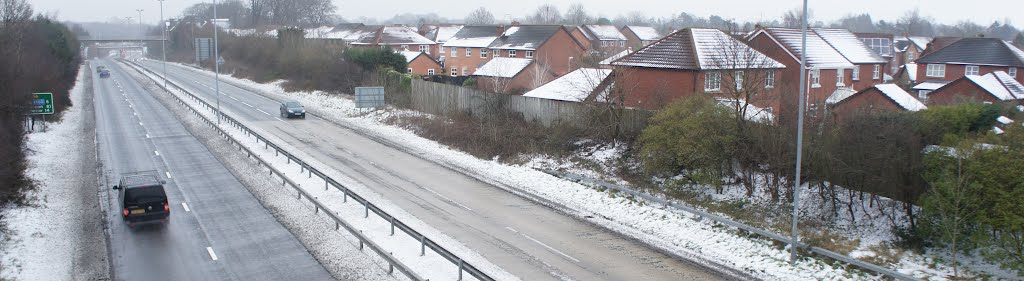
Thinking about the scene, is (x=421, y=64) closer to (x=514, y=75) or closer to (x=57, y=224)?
(x=514, y=75)

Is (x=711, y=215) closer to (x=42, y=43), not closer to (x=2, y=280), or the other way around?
(x=2, y=280)

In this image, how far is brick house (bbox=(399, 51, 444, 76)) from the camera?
2832 inches

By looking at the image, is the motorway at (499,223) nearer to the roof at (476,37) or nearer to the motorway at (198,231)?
the motorway at (198,231)

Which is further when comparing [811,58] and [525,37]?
[525,37]

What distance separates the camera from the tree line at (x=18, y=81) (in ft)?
87.7

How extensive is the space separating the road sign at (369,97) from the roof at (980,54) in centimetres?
4093

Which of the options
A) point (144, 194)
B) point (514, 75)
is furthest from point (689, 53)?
point (144, 194)

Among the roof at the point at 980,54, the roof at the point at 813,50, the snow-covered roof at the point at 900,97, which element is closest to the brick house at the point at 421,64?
the roof at the point at 813,50

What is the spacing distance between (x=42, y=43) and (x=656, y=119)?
64.6m

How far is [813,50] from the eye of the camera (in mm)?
47375

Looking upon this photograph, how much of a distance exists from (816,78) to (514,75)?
2060 centimetres

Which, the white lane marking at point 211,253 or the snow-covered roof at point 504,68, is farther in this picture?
the snow-covered roof at point 504,68

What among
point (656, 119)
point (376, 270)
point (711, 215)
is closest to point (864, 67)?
point (656, 119)

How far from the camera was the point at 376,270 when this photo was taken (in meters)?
17.7
